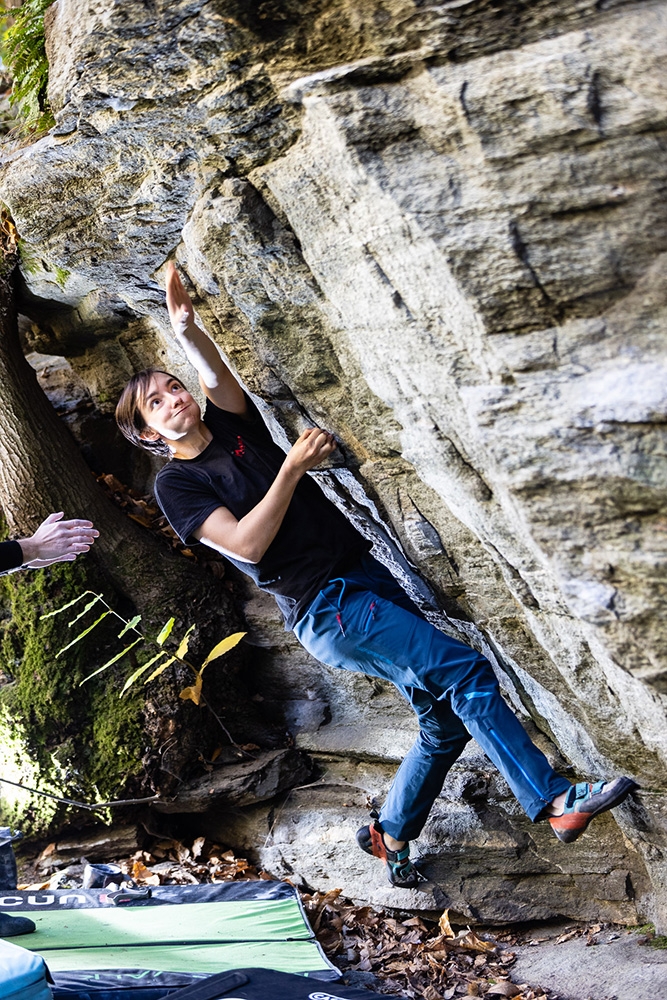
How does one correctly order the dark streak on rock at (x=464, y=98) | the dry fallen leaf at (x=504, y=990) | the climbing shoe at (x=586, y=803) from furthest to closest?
1. the dry fallen leaf at (x=504, y=990)
2. the climbing shoe at (x=586, y=803)
3. the dark streak on rock at (x=464, y=98)

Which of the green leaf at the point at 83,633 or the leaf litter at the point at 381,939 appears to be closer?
the leaf litter at the point at 381,939

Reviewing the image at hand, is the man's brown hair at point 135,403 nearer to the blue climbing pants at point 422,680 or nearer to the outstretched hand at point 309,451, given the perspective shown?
the outstretched hand at point 309,451

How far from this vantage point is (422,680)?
412cm

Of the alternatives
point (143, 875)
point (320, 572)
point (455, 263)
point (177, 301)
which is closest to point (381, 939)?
point (143, 875)

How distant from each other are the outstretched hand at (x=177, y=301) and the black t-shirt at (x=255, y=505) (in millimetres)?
698

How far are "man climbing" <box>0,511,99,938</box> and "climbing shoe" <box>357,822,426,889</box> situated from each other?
192 cm

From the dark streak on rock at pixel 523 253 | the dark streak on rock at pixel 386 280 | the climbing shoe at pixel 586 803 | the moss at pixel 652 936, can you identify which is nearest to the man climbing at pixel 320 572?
the climbing shoe at pixel 586 803

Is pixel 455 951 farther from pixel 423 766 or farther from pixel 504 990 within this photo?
pixel 423 766

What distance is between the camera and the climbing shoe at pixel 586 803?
3.65 m

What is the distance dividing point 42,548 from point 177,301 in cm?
175

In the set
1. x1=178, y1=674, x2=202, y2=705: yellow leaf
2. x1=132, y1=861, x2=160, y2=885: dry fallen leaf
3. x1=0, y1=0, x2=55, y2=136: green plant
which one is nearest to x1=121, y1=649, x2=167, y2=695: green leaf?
x1=178, y1=674, x2=202, y2=705: yellow leaf

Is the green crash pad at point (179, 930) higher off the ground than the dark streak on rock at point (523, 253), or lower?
lower

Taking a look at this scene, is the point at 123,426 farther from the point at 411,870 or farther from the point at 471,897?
the point at 471,897

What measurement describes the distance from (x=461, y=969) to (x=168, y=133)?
456cm
